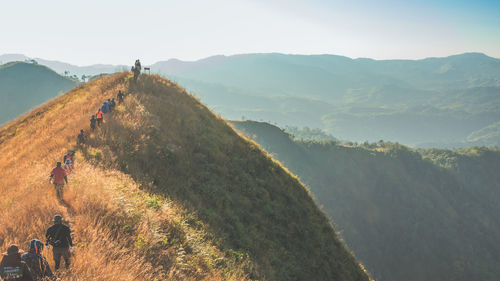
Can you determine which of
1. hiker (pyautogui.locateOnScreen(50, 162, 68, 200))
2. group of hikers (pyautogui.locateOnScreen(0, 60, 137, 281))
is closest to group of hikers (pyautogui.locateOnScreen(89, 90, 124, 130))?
hiker (pyautogui.locateOnScreen(50, 162, 68, 200))

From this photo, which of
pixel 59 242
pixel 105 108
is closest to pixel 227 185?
pixel 105 108

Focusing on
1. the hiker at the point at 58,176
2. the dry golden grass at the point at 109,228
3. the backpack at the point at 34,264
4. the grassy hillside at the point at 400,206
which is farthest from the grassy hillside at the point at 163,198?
the grassy hillside at the point at 400,206

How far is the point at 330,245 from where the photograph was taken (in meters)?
14.2

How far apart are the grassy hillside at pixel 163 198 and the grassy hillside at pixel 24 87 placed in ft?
606

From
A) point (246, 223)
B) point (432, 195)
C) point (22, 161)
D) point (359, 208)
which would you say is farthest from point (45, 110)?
point (432, 195)

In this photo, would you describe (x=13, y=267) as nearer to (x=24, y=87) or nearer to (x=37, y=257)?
(x=37, y=257)

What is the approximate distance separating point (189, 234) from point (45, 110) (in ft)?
75.1

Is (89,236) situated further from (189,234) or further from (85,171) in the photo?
(85,171)

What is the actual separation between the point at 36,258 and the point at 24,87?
236003mm

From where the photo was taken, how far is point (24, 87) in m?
179

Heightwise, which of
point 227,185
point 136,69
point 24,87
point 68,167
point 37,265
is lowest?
point 227,185

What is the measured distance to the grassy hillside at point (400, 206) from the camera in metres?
101

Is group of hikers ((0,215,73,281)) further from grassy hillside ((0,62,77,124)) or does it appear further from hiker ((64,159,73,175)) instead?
grassy hillside ((0,62,77,124))

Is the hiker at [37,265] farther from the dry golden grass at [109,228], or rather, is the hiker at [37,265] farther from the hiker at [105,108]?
the hiker at [105,108]
